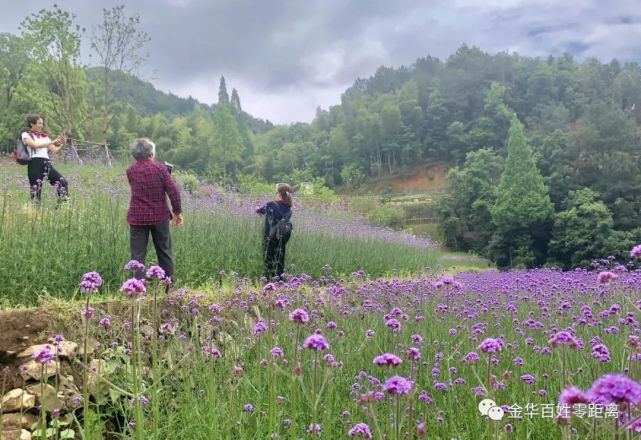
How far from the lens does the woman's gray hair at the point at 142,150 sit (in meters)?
5.72

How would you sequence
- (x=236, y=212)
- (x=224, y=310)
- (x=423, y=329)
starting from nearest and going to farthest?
(x=423, y=329) → (x=224, y=310) → (x=236, y=212)

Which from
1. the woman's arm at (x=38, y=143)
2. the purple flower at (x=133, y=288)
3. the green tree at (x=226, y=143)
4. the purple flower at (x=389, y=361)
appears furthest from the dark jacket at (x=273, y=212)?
the green tree at (x=226, y=143)

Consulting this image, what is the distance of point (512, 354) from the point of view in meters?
3.92

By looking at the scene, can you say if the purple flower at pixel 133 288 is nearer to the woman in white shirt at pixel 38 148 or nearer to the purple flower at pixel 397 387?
the purple flower at pixel 397 387

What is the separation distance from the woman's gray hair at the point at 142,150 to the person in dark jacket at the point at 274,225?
7.50 ft

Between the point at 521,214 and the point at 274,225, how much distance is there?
Answer: 88.7 feet

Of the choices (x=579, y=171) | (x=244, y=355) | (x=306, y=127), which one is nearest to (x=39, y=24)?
(x=244, y=355)

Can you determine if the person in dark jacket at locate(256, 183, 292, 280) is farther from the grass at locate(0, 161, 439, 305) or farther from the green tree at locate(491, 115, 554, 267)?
the green tree at locate(491, 115, 554, 267)

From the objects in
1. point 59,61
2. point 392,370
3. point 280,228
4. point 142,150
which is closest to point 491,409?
point 392,370

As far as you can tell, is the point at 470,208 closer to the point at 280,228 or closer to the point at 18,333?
the point at 280,228

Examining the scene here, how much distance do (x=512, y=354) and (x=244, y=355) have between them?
2031 millimetres

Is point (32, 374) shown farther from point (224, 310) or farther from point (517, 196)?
point (517, 196)

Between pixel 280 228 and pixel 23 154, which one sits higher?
pixel 23 154

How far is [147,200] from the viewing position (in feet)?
18.5
